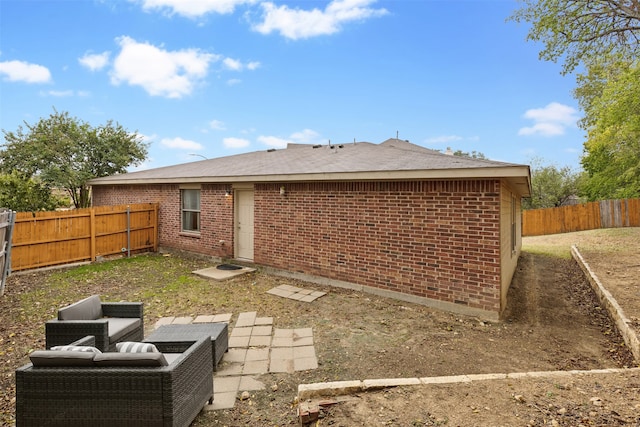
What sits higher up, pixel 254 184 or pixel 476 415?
pixel 254 184

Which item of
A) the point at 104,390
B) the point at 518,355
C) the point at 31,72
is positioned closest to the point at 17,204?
the point at 31,72

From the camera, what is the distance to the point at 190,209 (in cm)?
1123

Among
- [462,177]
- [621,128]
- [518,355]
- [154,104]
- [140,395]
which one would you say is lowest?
[518,355]

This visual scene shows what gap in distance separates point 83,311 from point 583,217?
25.0 metres

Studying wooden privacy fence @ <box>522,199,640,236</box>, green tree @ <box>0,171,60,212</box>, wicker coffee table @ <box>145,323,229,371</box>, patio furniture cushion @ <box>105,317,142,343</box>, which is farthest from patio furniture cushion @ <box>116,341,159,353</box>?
wooden privacy fence @ <box>522,199,640,236</box>

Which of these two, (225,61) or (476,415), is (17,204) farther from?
(476,415)

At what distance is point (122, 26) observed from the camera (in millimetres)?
11859

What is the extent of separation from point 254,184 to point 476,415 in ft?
25.3

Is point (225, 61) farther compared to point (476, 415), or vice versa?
point (225, 61)

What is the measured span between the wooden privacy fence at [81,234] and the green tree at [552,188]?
31261 millimetres

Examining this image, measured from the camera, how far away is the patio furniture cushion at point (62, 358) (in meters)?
2.59

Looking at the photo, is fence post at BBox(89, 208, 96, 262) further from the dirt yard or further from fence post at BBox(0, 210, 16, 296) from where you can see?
fence post at BBox(0, 210, 16, 296)

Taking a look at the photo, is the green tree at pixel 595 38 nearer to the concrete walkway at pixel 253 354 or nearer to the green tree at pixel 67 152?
the concrete walkway at pixel 253 354

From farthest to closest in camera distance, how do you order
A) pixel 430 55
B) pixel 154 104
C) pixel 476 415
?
pixel 154 104 < pixel 430 55 < pixel 476 415
